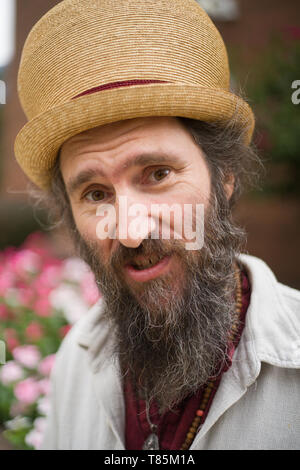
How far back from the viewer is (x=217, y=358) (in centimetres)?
164

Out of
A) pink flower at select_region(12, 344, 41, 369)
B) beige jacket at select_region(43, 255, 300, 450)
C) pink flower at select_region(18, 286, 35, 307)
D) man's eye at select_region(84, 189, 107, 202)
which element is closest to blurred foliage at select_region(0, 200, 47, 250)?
pink flower at select_region(18, 286, 35, 307)

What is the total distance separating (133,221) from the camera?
1494 mm

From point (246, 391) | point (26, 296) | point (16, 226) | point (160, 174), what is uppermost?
point (160, 174)

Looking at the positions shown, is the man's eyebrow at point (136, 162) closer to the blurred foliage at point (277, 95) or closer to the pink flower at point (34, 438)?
the pink flower at point (34, 438)

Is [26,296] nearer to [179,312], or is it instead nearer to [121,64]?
[179,312]

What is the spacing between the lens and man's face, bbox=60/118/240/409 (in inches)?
59.9

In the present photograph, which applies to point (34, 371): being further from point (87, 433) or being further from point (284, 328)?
point (284, 328)

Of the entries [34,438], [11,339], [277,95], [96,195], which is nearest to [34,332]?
[11,339]

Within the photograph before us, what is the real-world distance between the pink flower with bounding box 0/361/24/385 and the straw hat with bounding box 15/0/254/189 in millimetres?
2019

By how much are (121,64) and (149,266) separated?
2.51 feet

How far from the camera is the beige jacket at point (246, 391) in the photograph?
1436mm

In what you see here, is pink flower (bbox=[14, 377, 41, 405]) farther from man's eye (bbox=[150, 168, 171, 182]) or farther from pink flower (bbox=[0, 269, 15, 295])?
man's eye (bbox=[150, 168, 171, 182])

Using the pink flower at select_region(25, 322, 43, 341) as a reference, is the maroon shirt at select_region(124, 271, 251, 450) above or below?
above

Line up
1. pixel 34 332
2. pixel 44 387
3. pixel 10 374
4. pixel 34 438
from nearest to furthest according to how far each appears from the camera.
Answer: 1. pixel 34 438
2. pixel 44 387
3. pixel 10 374
4. pixel 34 332
